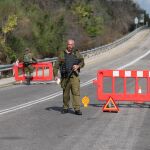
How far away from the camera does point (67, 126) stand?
1269 cm

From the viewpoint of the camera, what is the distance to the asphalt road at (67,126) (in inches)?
405

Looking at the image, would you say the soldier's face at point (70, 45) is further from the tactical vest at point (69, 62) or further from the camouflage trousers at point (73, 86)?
the camouflage trousers at point (73, 86)

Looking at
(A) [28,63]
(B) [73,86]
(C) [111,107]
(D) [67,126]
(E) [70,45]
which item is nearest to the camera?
(D) [67,126]

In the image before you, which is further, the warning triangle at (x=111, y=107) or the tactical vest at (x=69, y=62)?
the warning triangle at (x=111, y=107)

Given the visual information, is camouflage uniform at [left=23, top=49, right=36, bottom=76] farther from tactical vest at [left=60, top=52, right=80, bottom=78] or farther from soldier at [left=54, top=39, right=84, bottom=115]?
tactical vest at [left=60, top=52, right=80, bottom=78]

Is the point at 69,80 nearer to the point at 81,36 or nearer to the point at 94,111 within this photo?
the point at 94,111

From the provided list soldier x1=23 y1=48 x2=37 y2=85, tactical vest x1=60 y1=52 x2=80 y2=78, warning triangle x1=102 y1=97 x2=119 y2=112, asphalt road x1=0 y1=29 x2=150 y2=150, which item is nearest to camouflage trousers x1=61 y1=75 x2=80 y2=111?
tactical vest x1=60 y1=52 x2=80 y2=78

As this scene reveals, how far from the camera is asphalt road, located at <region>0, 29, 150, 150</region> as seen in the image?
10281 millimetres

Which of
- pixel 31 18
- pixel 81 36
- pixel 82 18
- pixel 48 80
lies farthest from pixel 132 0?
pixel 48 80

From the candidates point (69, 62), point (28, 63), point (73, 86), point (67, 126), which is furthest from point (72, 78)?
point (28, 63)

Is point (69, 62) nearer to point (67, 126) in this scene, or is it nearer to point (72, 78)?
point (72, 78)

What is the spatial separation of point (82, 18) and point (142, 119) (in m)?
64.6

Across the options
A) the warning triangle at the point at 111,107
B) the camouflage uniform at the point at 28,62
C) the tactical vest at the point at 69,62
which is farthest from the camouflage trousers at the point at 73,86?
the camouflage uniform at the point at 28,62

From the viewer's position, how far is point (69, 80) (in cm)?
1504
